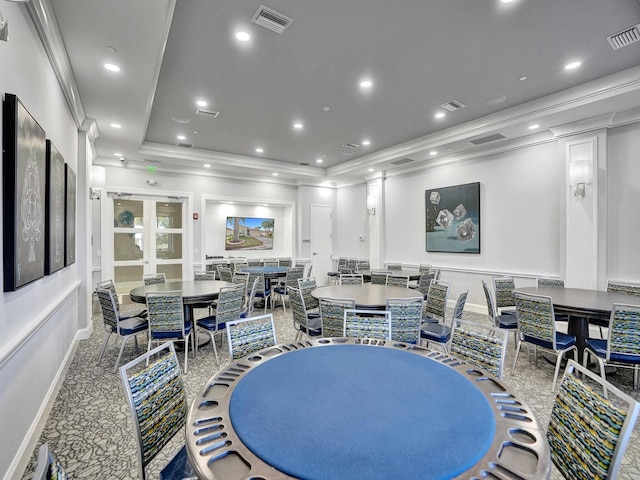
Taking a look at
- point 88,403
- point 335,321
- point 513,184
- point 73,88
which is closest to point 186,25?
point 73,88

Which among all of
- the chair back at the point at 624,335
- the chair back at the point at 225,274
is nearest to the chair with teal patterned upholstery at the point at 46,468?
the chair back at the point at 624,335

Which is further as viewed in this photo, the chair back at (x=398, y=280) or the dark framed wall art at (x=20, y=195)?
the chair back at (x=398, y=280)

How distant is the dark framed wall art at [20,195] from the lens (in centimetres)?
191

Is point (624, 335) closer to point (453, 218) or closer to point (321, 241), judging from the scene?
point (453, 218)

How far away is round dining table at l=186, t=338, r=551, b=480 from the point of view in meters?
1.00


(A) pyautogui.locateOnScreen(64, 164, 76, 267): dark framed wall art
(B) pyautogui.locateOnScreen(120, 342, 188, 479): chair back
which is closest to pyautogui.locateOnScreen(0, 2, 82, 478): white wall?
(A) pyautogui.locateOnScreen(64, 164, 76, 267): dark framed wall art

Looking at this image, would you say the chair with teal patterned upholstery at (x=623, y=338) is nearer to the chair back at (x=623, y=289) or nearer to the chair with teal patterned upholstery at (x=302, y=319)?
the chair back at (x=623, y=289)

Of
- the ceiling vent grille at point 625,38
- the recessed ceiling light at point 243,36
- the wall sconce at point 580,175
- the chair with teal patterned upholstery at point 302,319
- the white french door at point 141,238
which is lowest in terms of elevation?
the chair with teal patterned upholstery at point 302,319

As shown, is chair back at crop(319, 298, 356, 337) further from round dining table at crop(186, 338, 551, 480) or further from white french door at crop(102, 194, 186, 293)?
white french door at crop(102, 194, 186, 293)

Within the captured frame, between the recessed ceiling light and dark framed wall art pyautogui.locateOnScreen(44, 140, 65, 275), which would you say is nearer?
dark framed wall art pyautogui.locateOnScreen(44, 140, 65, 275)

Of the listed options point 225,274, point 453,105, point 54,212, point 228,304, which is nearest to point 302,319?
point 228,304

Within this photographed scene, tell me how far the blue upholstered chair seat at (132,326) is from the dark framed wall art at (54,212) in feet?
3.08

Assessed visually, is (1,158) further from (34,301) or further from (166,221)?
(166,221)

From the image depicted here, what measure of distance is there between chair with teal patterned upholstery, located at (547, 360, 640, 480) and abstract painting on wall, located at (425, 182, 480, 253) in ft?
17.7
